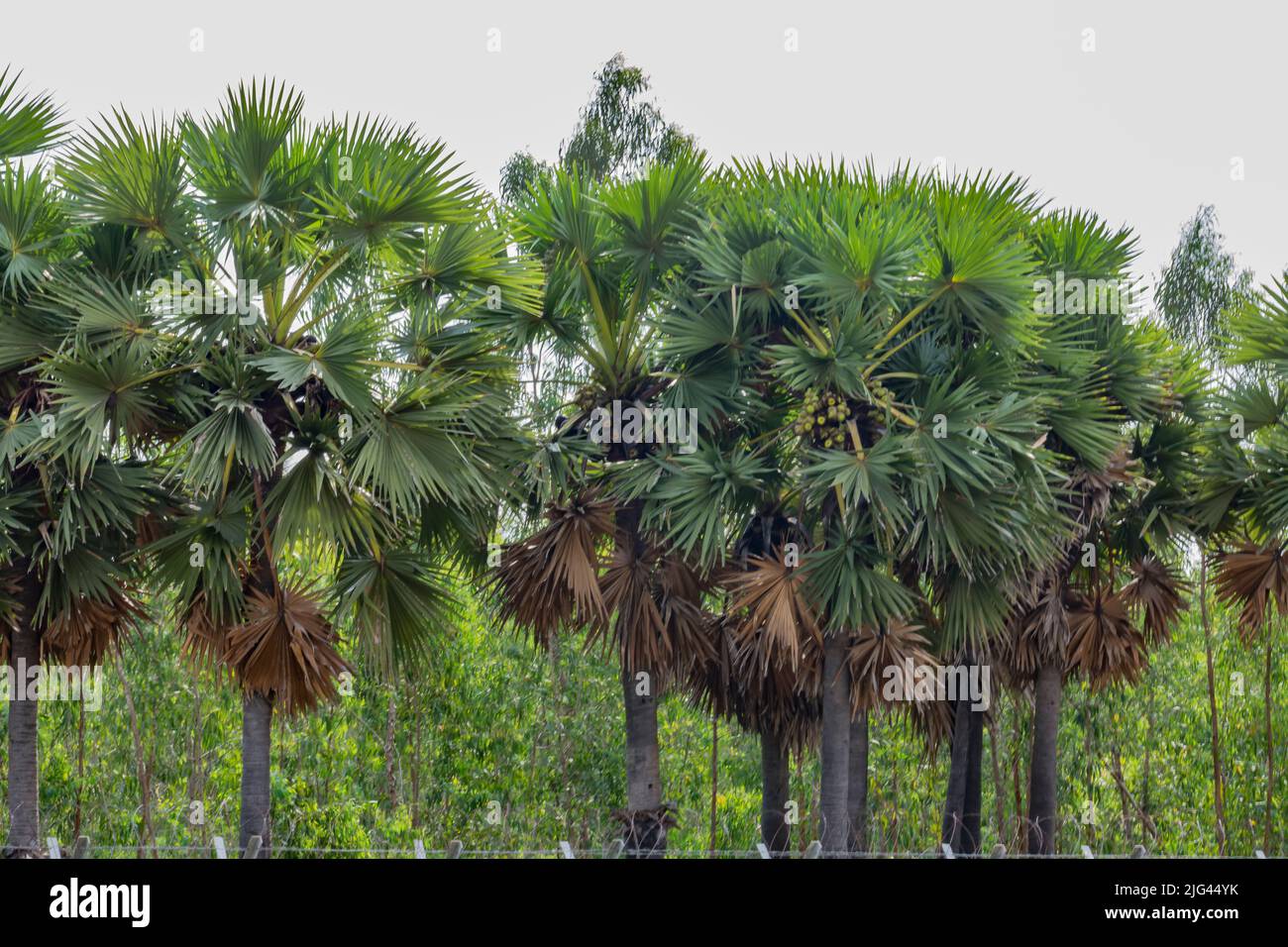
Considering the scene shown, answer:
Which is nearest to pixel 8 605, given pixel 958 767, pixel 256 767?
pixel 256 767

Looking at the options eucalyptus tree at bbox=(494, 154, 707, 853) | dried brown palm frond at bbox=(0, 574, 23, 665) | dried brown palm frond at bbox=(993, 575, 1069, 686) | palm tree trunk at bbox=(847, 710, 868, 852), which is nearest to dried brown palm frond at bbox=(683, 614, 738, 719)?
eucalyptus tree at bbox=(494, 154, 707, 853)

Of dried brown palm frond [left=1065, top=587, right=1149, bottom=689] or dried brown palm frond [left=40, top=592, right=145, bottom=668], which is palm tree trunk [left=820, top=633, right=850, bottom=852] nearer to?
dried brown palm frond [left=1065, top=587, right=1149, bottom=689]

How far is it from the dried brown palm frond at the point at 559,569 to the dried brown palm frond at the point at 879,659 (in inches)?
94.0

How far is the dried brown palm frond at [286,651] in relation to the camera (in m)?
12.1

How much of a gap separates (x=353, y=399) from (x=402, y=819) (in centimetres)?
1113

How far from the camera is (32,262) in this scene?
12352mm

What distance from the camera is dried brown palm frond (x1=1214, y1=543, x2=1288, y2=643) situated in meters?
15.1

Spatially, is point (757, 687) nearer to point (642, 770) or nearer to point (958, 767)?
point (642, 770)

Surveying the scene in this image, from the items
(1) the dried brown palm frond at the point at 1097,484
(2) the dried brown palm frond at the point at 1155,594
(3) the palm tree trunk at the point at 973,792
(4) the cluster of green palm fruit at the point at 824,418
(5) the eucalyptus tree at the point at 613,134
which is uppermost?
(5) the eucalyptus tree at the point at 613,134

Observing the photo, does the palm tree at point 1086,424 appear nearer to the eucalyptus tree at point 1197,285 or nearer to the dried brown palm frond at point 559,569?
the dried brown palm frond at point 559,569

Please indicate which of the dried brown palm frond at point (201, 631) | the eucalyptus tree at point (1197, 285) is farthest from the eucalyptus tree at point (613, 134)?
the dried brown palm frond at point (201, 631)

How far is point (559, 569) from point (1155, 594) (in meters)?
6.50
